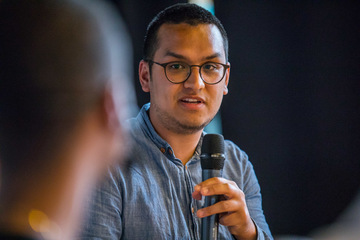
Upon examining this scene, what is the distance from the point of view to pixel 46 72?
428 mm

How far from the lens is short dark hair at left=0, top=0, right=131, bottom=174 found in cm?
43

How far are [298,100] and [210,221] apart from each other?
136 cm

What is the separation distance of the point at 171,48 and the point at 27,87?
1.22 m

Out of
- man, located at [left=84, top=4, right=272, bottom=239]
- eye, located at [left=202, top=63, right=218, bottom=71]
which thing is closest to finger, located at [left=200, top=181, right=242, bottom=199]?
man, located at [left=84, top=4, right=272, bottom=239]

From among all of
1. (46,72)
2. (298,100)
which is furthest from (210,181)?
(298,100)

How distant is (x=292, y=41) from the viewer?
2248mm

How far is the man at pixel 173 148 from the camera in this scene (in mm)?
1387

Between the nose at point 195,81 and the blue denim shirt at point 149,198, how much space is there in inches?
10.2

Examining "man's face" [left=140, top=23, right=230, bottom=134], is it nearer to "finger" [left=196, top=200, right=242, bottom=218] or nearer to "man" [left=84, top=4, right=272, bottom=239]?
"man" [left=84, top=4, right=272, bottom=239]

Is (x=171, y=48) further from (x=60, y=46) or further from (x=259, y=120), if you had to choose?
(x=60, y=46)

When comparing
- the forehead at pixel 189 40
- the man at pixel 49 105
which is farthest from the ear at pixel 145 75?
the man at pixel 49 105

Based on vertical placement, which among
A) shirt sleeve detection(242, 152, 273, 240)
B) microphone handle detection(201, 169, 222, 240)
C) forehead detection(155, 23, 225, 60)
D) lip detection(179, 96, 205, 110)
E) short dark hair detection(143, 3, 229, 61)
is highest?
short dark hair detection(143, 3, 229, 61)

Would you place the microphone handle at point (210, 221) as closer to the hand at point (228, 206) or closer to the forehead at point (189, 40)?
the hand at point (228, 206)

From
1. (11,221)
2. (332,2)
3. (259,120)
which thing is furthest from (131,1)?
(11,221)
